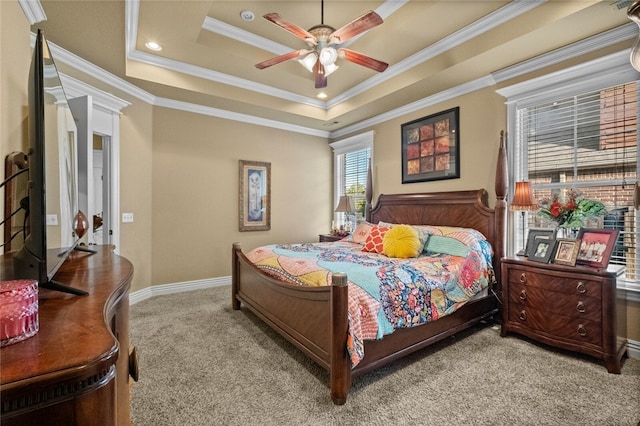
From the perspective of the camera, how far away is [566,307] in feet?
7.83

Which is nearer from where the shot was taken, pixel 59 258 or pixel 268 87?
pixel 59 258

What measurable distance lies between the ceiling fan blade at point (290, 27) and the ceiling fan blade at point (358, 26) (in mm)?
179

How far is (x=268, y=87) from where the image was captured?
4.29 meters

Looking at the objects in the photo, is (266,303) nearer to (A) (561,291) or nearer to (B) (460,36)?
(A) (561,291)

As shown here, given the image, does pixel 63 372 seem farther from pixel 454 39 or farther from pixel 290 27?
pixel 454 39

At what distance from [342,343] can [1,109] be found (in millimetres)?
2518

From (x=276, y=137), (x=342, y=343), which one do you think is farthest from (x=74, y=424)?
(x=276, y=137)

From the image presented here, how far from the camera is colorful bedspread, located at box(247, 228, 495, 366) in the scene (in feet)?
6.49

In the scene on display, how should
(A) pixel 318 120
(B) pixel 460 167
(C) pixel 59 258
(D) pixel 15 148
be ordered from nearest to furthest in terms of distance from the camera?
(C) pixel 59 258 → (D) pixel 15 148 → (B) pixel 460 167 → (A) pixel 318 120

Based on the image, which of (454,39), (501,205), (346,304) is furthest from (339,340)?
(454,39)

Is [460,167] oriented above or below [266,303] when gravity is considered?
above

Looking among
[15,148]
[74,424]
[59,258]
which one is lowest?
[74,424]

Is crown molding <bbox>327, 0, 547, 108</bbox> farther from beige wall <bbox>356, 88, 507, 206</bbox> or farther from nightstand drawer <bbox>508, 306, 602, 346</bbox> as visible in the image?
nightstand drawer <bbox>508, 306, 602, 346</bbox>

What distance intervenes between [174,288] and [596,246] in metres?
4.70
